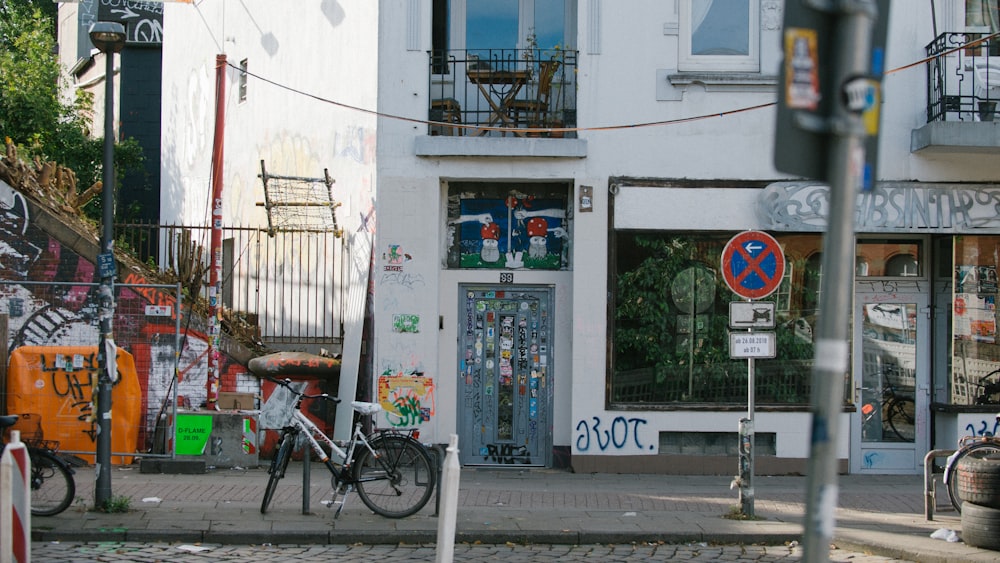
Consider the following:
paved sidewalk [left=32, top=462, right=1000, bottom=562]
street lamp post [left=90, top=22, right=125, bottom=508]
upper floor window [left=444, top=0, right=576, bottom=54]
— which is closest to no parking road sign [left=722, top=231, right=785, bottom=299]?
paved sidewalk [left=32, top=462, right=1000, bottom=562]

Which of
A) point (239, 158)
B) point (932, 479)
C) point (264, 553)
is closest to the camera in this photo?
point (264, 553)

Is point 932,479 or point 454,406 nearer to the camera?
point 932,479

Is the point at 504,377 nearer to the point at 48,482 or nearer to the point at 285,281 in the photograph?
the point at 285,281

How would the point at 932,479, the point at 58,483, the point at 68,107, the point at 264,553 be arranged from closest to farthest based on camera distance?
the point at 264,553 < the point at 58,483 < the point at 932,479 < the point at 68,107

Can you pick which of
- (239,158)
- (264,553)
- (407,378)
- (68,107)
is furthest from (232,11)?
(264,553)

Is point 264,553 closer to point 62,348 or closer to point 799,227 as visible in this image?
point 62,348

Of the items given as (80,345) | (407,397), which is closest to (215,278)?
(80,345)

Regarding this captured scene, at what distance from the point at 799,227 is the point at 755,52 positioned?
230 cm

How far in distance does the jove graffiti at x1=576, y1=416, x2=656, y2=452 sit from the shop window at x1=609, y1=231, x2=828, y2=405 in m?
0.30

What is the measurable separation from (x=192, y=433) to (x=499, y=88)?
580cm

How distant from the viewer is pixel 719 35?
43.2 ft

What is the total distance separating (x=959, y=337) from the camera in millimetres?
13086

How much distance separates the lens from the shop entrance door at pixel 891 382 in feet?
43.9

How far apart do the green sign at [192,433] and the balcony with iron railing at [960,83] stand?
30.8ft
